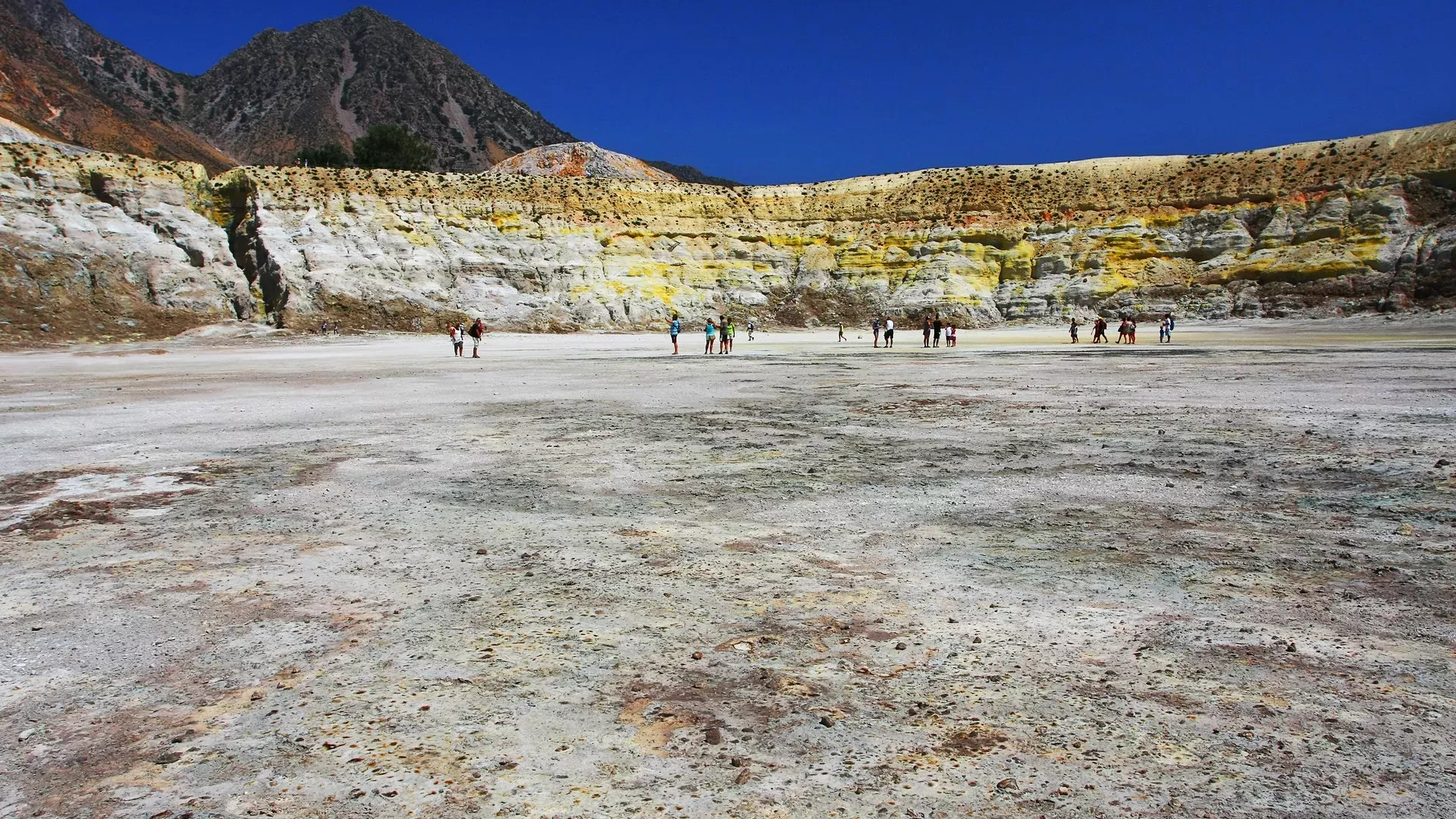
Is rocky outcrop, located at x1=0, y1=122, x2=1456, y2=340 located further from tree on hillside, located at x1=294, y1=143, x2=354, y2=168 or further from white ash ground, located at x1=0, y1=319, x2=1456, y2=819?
white ash ground, located at x1=0, y1=319, x2=1456, y2=819

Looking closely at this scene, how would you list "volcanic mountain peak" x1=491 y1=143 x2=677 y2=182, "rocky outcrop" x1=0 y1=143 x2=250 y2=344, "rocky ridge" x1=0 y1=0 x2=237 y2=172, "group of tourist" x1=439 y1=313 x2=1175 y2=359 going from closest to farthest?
"group of tourist" x1=439 y1=313 x2=1175 y2=359 → "rocky outcrop" x1=0 y1=143 x2=250 y2=344 → "volcanic mountain peak" x1=491 y1=143 x2=677 y2=182 → "rocky ridge" x1=0 y1=0 x2=237 y2=172

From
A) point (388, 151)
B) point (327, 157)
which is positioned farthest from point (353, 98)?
point (388, 151)

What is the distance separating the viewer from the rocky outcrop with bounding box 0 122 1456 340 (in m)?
47.3

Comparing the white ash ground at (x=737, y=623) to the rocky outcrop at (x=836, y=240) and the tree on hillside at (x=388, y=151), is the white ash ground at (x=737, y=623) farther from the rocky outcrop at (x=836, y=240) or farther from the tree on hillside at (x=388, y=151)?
the tree on hillside at (x=388, y=151)

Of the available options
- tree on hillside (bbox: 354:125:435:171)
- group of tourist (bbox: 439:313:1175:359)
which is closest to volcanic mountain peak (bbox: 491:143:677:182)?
tree on hillside (bbox: 354:125:435:171)

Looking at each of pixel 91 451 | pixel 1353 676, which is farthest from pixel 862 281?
pixel 1353 676

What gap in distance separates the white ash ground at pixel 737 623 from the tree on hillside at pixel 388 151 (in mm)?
82117

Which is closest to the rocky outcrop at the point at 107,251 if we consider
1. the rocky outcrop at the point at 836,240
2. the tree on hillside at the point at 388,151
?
the rocky outcrop at the point at 836,240

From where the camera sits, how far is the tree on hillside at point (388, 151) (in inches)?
3336

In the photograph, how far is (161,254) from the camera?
44.8m

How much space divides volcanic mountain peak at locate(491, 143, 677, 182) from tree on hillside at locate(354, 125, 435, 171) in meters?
14.1

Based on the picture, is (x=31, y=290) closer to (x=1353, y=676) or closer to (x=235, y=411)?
(x=235, y=411)

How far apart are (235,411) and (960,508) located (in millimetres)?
12354

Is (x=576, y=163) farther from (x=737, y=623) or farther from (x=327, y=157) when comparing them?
(x=737, y=623)
